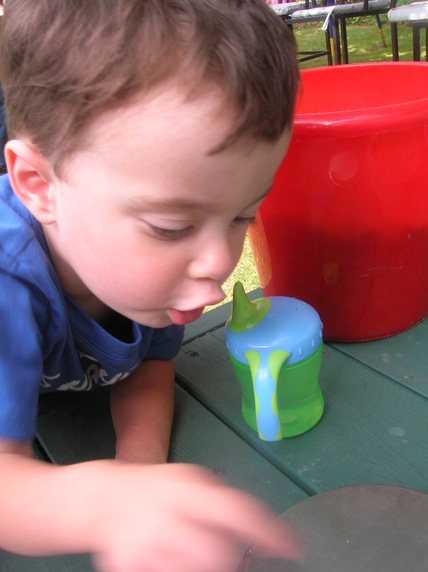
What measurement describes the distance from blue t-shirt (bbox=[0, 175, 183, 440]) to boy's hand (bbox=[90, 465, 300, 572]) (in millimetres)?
175

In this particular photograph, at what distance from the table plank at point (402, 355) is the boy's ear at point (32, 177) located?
490 millimetres

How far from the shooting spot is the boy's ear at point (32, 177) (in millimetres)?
516

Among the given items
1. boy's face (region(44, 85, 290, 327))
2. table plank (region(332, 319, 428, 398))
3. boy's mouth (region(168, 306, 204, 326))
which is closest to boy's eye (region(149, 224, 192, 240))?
boy's face (region(44, 85, 290, 327))

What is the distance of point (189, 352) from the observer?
0.90 metres

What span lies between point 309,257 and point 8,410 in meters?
0.47

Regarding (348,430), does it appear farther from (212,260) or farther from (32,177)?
(32,177)

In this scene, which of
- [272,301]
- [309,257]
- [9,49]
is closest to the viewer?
[9,49]

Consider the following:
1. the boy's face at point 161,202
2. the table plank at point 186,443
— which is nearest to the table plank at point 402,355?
the table plank at point 186,443

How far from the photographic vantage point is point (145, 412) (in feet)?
2.30

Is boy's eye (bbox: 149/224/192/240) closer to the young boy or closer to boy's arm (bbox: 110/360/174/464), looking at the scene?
the young boy

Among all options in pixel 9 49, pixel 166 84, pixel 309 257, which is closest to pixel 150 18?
pixel 166 84

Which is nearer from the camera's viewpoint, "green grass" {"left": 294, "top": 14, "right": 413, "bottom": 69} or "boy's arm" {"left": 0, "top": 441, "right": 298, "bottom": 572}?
"boy's arm" {"left": 0, "top": 441, "right": 298, "bottom": 572}

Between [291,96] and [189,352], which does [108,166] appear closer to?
[291,96]

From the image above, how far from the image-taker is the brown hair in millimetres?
426
